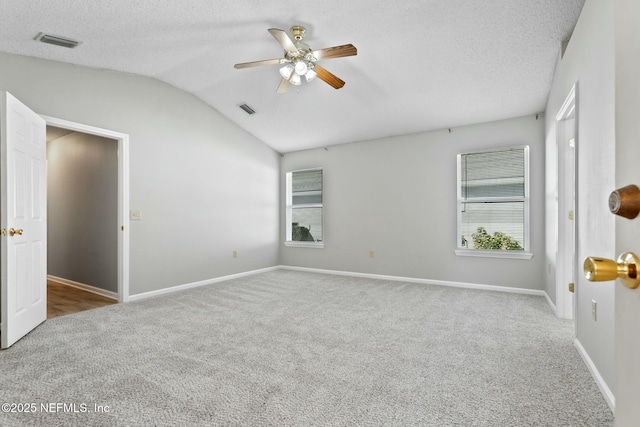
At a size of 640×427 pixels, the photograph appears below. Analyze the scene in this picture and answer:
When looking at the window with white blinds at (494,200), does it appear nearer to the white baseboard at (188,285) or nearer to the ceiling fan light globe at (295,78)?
the ceiling fan light globe at (295,78)

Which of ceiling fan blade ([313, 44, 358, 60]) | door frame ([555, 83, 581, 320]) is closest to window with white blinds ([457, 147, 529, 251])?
door frame ([555, 83, 581, 320])

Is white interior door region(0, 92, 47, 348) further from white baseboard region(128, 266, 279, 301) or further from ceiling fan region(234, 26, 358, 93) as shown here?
ceiling fan region(234, 26, 358, 93)

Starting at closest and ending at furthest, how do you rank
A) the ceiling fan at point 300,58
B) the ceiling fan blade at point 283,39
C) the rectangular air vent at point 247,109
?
1. the ceiling fan blade at point 283,39
2. the ceiling fan at point 300,58
3. the rectangular air vent at point 247,109

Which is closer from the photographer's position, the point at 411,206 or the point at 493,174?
the point at 493,174

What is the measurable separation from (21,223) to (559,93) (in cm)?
513

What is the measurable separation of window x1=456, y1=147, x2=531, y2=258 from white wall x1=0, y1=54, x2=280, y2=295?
11.8 ft

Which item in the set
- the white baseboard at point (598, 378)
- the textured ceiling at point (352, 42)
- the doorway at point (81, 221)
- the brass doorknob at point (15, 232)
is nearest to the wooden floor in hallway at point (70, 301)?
the doorway at point (81, 221)

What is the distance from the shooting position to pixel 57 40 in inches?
123

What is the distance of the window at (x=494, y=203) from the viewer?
4.42 m

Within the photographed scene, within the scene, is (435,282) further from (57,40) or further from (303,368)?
(57,40)

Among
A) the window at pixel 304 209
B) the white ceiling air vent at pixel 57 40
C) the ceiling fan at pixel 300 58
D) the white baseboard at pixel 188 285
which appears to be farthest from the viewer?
the window at pixel 304 209

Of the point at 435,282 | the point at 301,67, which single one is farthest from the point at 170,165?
the point at 435,282

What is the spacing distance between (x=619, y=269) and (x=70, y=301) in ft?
17.1

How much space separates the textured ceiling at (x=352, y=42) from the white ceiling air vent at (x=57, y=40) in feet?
0.20
